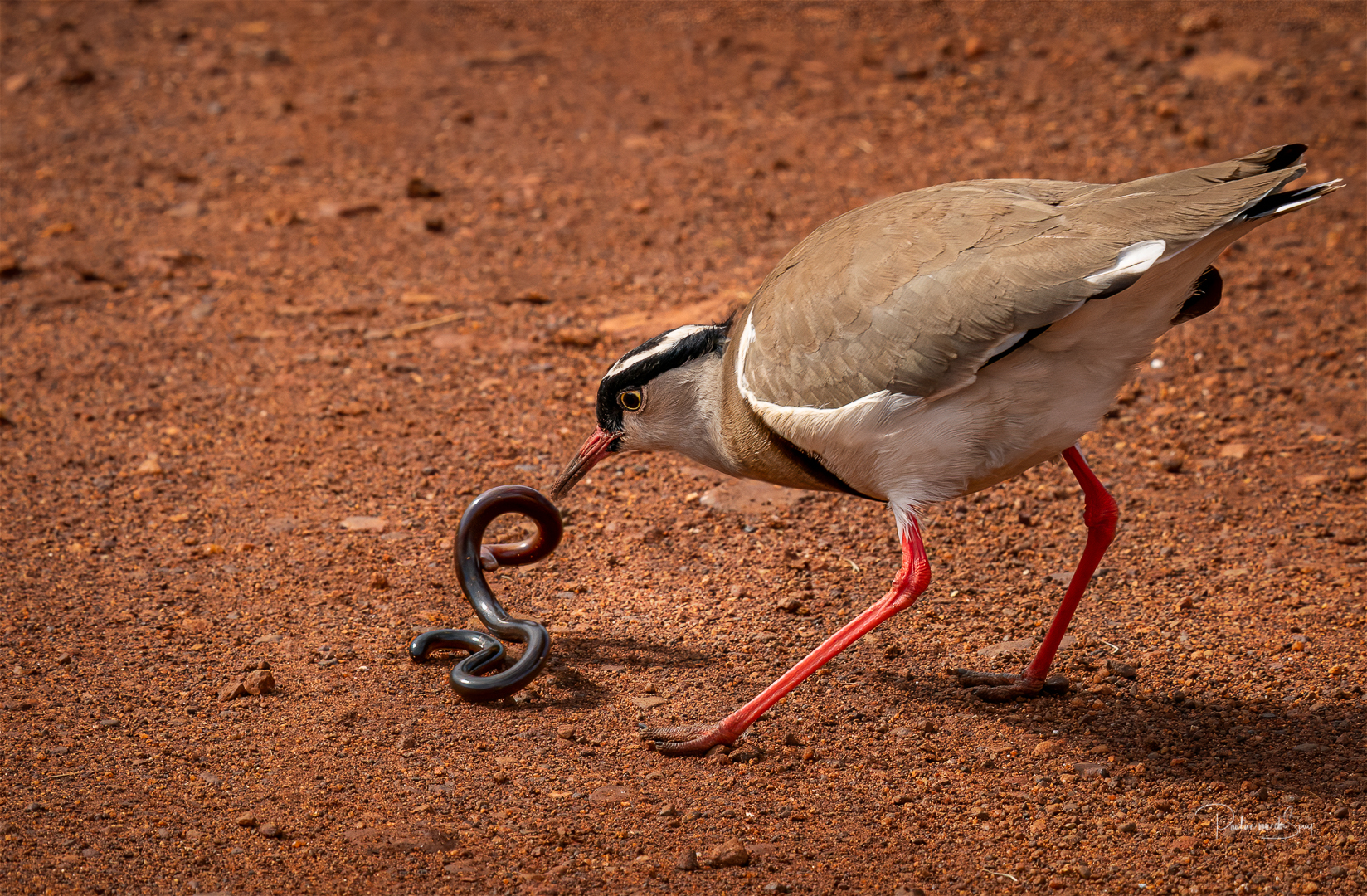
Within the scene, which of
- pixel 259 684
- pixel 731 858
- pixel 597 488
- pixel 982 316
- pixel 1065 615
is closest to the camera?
pixel 731 858

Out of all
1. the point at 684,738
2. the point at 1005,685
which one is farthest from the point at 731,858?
the point at 1005,685

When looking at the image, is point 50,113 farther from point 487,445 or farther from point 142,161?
point 487,445

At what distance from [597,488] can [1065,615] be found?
2.61 meters

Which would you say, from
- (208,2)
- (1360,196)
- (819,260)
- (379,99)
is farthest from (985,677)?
(208,2)

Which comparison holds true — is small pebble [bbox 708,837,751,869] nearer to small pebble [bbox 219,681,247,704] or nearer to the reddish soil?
the reddish soil

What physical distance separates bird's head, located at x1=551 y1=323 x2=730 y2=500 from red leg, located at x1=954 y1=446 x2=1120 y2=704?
5.01 feet

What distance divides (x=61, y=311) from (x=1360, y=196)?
9.12 meters

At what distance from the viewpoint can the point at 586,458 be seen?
18.5 feet

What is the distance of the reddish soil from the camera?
430cm

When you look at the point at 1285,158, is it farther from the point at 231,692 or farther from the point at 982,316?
the point at 231,692

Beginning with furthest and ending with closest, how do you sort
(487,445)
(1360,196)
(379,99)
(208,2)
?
(208,2) → (379,99) → (1360,196) → (487,445)

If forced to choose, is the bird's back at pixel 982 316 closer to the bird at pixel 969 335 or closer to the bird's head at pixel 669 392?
the bird at pixel 969 335

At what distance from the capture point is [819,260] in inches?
191

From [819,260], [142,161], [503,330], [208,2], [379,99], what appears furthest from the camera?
[208,2]
